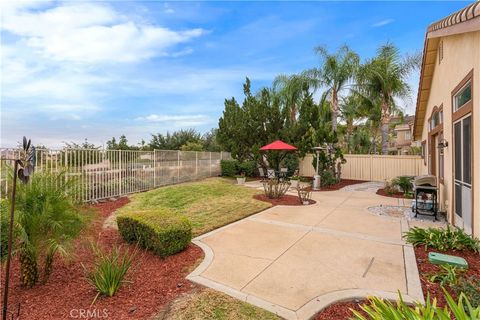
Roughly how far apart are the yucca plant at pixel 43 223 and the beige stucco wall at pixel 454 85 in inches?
265

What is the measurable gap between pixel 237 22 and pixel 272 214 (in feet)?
21.2

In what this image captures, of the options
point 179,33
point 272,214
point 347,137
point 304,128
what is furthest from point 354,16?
point 347,137

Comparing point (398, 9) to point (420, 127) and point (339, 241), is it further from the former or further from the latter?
point (420, 127)

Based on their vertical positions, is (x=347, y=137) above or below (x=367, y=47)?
below

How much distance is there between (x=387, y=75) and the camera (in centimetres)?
1555

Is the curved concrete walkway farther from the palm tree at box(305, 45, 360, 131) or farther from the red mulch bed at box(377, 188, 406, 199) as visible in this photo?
the palm tree at box(305, 45, 360, 131)

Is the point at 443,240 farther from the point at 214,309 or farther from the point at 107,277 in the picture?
the point at 107,277

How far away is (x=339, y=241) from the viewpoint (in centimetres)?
539

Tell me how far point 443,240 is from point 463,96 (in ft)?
10.5

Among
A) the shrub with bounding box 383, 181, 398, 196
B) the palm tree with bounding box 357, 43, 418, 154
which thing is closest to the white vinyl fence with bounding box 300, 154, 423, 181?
the palm tree with bounding box 357, 43, 418, 154

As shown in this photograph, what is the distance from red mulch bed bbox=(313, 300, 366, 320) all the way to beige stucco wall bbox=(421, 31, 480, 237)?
3250mm

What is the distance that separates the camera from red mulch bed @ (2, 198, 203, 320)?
10.0 ft

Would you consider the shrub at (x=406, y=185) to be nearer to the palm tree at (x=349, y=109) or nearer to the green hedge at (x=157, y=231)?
the palm tree at (x=349, y=109)

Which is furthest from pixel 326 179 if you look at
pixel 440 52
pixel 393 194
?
pixel 440 52
